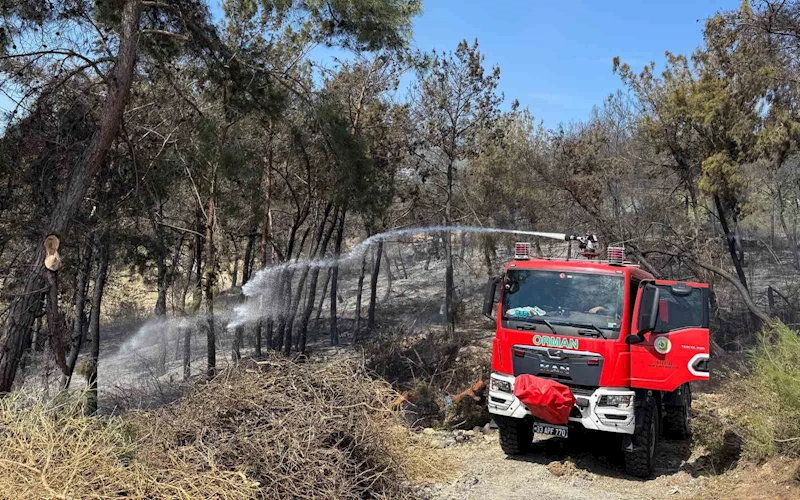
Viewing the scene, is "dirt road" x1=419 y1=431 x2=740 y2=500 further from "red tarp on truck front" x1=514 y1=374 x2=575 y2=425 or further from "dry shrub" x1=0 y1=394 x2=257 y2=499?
"dry shrub" x1=0 y1=394 x2=257 y2=499

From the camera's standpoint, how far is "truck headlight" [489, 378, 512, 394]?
8188 mm

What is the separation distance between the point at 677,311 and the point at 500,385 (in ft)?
8.41

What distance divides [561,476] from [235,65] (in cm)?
794

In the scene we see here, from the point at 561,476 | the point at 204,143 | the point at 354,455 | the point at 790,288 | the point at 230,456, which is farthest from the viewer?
the point at 790,288

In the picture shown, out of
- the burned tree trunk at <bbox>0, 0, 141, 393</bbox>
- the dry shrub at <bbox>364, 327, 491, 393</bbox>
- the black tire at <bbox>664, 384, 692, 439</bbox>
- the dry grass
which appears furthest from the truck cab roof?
the burned tree trunk at <bbox>0, 0, 141, 393</bbox>

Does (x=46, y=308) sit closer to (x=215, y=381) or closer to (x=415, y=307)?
(x=215, y=381)

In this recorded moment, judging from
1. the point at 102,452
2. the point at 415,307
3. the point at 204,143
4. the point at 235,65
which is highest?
the point at 235,65

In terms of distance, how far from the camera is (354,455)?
5.80 m

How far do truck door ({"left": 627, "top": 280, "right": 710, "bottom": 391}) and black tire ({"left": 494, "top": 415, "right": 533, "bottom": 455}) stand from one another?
1.62m

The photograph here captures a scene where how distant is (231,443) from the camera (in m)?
5.25

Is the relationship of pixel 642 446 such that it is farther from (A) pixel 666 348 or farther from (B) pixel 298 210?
(B) pixel 298 210

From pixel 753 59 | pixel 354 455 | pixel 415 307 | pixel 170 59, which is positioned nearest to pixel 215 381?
pixel 354 455

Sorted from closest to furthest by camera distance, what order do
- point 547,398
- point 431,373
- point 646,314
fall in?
point 547,398, point 646,314, point 431,373

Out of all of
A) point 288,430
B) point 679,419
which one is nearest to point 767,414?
point 679,419
